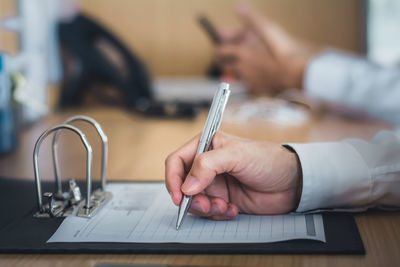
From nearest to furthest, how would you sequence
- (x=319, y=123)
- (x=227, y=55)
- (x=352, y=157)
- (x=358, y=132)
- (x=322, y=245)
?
1. (x=322, y=245)
2. (x=352, y=157)
3. (x=358, y=132)
4. (x=319, y=123)
5. (x=227, y=55)

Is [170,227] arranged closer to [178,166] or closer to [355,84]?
[178,166]

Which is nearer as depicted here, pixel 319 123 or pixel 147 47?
pixel 319 123

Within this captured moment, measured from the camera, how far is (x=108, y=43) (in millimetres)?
1538

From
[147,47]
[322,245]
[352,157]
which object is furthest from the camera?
[147,47]

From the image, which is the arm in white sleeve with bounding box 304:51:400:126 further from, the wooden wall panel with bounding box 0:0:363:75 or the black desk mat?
the black desk mat

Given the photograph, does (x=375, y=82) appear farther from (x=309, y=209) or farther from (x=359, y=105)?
(x=309, y=209)

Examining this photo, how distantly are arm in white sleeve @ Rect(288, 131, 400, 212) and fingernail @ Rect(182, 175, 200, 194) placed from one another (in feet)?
0.41

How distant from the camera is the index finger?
1.72 feet

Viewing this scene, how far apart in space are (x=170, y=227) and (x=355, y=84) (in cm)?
86

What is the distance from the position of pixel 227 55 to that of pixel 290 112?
1.06 ft

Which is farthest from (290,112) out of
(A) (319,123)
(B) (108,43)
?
(B) (108,43)

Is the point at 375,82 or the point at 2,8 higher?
the point at 2,8

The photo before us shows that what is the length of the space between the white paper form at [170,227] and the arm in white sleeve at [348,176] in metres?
0.03

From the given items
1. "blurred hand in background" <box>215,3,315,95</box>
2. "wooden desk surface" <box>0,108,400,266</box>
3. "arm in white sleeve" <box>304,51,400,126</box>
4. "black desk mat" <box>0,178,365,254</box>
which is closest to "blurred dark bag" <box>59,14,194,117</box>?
"wooden desk surface" <box>0,108,400,266</box>
